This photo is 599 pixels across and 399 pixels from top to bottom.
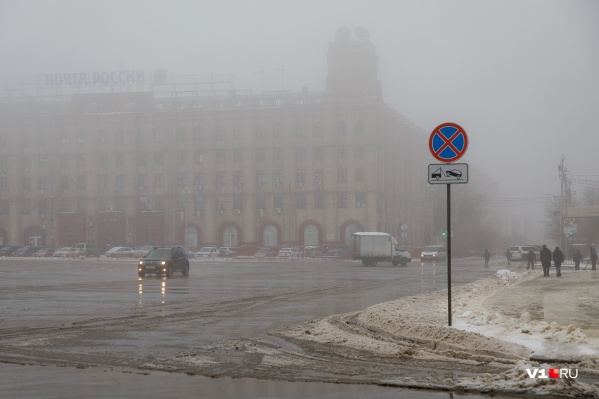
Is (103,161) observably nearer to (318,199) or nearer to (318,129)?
(318,129)

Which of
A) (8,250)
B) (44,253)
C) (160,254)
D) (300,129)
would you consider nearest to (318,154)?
(300,129)

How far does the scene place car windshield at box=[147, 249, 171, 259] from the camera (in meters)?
41.0

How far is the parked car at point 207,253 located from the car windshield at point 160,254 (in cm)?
4861

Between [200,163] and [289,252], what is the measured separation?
61.8 feet

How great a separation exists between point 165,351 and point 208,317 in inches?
228

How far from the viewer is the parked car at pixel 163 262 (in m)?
39.9

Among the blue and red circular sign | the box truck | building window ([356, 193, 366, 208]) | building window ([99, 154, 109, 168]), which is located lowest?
the box truck

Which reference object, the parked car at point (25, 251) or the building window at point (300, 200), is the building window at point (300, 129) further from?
the parked car at point (25, 251)

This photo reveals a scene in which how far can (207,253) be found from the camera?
90.9m

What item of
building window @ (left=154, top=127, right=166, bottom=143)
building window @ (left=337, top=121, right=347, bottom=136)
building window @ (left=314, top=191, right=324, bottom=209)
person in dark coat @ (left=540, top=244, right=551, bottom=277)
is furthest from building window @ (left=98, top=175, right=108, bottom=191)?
person in dark coat @ (left=540, top=244, right=551, bottom=277)

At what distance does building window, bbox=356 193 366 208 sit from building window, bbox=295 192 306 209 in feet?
22.0

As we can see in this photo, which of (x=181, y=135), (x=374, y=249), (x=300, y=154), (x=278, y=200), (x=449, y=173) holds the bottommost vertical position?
(x=374, y=249)

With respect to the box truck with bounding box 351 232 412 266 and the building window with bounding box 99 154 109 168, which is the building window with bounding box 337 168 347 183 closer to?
the building window with bounding box 99 154 109 168

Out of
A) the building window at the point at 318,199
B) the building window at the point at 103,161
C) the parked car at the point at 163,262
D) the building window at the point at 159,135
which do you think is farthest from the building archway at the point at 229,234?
the parked car at the point at 163,262
